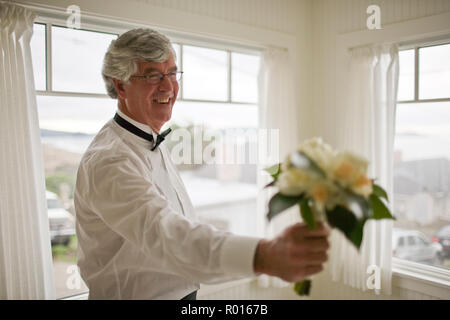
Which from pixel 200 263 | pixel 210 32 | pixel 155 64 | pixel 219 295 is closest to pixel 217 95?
pixel 210 32

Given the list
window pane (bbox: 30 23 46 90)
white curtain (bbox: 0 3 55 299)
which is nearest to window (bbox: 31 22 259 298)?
window pane (bbox: 30 23 46 90)

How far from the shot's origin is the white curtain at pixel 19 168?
228cm

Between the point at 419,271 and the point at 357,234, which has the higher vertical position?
the point at 357,234

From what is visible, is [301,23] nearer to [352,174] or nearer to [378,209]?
[378,209]

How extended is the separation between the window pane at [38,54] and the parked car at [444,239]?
330 cm

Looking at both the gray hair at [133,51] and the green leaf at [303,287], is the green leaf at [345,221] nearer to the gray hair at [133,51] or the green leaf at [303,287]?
the green leaf at [303,287]

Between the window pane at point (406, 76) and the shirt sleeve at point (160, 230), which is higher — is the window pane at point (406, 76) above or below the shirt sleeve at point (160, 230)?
above

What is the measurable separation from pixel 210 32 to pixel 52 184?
172cm

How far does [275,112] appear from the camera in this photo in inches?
144

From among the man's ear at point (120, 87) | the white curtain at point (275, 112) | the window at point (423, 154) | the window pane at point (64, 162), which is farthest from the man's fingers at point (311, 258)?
the window at point (423, 154)

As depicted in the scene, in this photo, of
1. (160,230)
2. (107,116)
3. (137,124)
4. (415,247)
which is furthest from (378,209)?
(415,247)

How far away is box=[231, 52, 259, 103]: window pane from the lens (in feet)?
12.0

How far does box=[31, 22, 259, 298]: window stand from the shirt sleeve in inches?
67.7

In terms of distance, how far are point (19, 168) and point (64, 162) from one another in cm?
52
